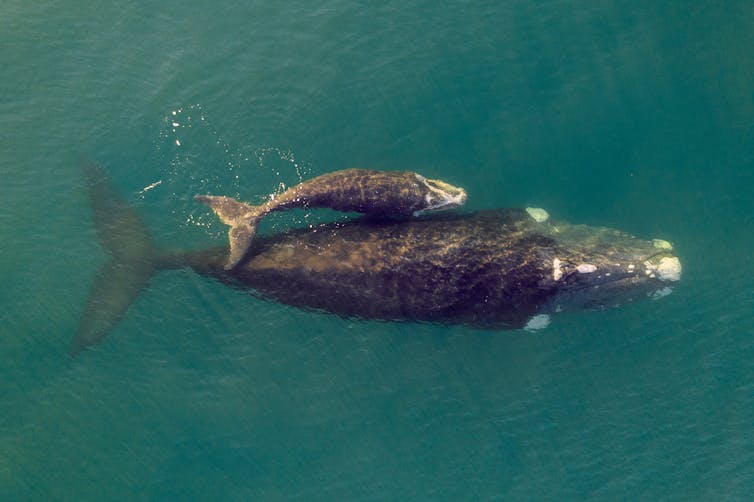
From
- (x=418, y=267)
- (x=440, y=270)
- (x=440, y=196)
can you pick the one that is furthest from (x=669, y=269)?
(x=418, y=267)

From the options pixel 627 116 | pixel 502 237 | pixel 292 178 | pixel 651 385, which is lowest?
pixel 651 385

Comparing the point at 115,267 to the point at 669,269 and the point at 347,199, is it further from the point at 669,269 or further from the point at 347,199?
the point at 669,269

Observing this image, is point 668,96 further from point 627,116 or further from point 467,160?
point 467,160

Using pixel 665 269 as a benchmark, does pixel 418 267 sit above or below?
above

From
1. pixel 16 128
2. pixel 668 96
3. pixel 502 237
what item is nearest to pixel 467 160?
pixel 502 237

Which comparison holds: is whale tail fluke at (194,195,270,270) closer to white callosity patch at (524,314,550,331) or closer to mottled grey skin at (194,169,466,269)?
mottled grey skin at (194,169,466,269)

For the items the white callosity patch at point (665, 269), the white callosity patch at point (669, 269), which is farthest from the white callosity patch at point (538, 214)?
the white callosity patch at point (669, 269)
